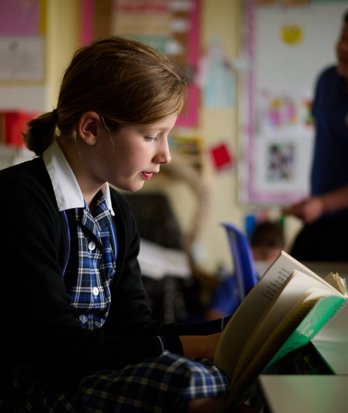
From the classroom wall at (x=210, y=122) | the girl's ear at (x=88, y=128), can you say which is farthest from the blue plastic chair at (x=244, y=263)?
the classroom wall at (x=210, y=122)

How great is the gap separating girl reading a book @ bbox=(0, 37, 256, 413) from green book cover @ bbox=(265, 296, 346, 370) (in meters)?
0.10

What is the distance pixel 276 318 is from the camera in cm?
97

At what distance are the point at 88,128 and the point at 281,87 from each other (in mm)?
2737

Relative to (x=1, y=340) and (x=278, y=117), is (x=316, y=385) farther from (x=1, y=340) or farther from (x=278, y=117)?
(x=278, y=117)

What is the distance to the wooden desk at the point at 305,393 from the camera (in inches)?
29.4

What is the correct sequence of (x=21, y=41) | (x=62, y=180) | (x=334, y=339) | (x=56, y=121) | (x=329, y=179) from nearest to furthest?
(x=334, y=339)
(x=62, y=180)
(x=56, y=121)
(x=329, y=179)
(x=21, y=41)

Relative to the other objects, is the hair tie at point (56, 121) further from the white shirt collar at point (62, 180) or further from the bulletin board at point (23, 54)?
the bulletin board at point (23, 54)

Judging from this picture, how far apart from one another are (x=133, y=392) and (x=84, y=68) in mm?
569

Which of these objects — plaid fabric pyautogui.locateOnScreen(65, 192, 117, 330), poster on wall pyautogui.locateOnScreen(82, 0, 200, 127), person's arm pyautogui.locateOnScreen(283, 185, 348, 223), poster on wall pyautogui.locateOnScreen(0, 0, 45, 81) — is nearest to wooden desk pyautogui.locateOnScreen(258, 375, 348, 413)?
plaid fabric pyautogui.locateOnScreen(65, 192, 117, 330)

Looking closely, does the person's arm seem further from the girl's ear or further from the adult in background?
the girl's ear

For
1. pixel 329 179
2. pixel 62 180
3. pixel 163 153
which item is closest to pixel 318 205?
pixel 329 179

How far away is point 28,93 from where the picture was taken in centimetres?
377

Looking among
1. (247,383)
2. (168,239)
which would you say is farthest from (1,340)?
(168,239)

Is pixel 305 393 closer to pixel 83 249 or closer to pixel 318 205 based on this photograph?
pixel 83 249
